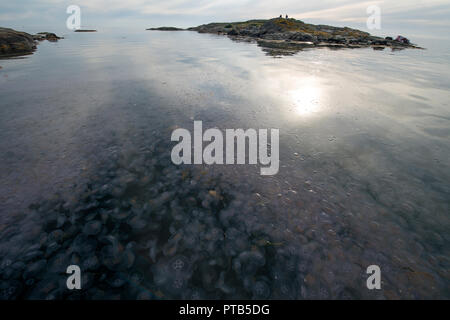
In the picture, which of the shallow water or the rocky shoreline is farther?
the rocky shoreline

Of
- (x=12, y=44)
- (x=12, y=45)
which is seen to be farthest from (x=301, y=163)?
(x=12, y=44)

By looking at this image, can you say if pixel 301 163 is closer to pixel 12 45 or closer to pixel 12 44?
pixel 12 45

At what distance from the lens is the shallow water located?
4879 millimetres

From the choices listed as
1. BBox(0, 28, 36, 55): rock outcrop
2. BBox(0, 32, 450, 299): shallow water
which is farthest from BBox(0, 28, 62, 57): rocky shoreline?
BBox(0, 32, 450, 299): shallow water

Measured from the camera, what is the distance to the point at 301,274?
15.3 ft

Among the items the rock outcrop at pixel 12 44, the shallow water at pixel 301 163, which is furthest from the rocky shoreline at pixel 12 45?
the shallow water at pixel 301 163

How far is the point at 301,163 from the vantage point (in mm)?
8375

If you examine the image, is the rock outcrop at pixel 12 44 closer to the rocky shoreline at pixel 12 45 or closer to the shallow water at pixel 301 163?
the rocky shoreline at pixel 12 45

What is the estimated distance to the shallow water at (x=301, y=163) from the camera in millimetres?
4879

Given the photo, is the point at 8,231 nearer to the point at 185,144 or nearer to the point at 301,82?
the point at 185,144

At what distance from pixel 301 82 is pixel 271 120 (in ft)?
35.6

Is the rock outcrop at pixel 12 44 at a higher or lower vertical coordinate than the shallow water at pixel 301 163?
higher

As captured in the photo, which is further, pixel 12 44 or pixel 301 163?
pixel 12 44

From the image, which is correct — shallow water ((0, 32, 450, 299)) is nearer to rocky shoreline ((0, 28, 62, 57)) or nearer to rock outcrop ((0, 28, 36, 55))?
rocky shoreline ((0, 28, 62, 57))
